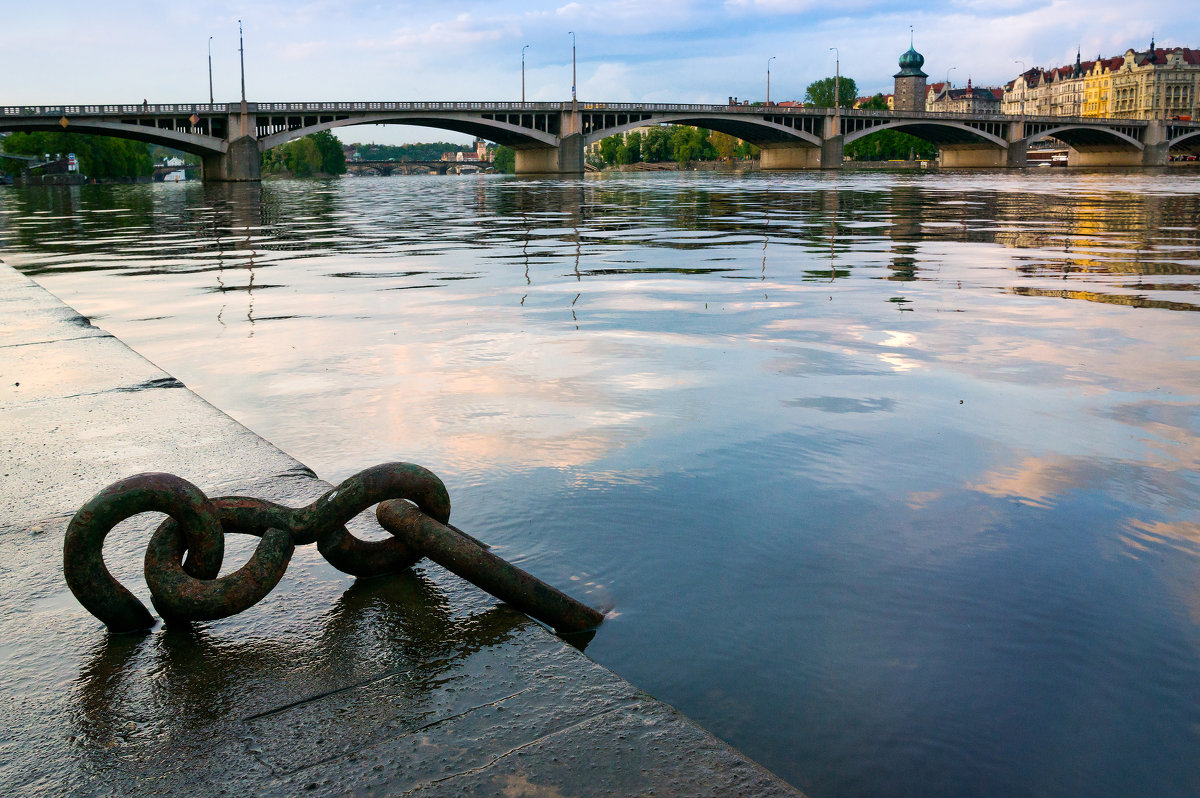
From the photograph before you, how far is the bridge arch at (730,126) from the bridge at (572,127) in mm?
117

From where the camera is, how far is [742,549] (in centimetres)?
255

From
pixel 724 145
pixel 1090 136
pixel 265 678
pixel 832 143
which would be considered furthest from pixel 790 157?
pixel 265 678

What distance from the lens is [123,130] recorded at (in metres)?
63.8

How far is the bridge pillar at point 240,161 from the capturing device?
70062 mm

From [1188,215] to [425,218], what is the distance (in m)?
15.5

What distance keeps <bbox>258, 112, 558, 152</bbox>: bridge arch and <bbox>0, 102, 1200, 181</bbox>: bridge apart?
0.10m

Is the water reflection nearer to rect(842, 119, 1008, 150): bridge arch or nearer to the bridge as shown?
the bridge

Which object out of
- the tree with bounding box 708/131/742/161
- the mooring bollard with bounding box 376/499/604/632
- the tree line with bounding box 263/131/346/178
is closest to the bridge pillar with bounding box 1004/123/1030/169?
the tree with bounding box 708/131/742/161

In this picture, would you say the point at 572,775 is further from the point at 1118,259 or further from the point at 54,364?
the point at 1118,259

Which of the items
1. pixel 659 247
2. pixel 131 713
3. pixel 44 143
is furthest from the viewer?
pixel 44 143

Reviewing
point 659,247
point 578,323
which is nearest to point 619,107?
point 659,247

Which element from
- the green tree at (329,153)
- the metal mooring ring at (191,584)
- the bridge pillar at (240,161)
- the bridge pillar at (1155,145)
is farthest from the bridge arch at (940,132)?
the metal mooring ring at (191,584)

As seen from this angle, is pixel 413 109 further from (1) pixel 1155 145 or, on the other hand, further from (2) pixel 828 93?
(2) pixel 828 93

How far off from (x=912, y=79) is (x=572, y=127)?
8699 centimetres
